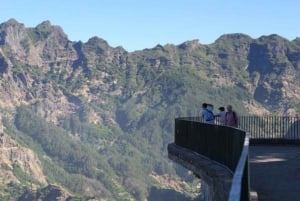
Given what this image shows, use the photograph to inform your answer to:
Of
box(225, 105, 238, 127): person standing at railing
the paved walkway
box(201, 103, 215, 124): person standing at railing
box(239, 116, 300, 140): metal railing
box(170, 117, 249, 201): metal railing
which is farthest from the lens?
box(239, 116, 300, 140): metal railing

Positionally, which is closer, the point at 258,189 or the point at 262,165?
the point at 258,189

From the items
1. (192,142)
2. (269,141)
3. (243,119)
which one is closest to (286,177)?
(192,142)

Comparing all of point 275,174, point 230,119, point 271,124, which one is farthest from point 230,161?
point 271,124

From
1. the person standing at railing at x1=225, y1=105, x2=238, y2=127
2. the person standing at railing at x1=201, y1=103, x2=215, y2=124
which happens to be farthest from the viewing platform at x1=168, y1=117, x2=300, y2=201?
the person standing at railing at x1=225, y1=105, x2=238, y2=127

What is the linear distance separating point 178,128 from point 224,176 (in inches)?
454

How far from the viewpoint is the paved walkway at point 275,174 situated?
1516cm

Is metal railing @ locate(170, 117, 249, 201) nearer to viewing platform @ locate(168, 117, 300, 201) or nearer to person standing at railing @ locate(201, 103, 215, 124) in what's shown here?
viewing platform @ locate(168, 117, 300, 201)

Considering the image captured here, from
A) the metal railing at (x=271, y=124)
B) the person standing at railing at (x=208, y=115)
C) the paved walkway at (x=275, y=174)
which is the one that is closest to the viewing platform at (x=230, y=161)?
the paved walkway at (x=275, y=174)

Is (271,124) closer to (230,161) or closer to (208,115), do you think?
(208,115)

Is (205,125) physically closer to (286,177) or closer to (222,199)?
(286,177)

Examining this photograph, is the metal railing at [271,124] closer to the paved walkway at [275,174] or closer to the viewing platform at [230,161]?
the viewing platform at [230,161]

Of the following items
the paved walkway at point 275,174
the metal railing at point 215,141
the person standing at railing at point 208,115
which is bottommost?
the paved walkway at point 275,174

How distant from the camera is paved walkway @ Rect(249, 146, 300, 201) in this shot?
15.2 m

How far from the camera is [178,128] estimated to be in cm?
2800
